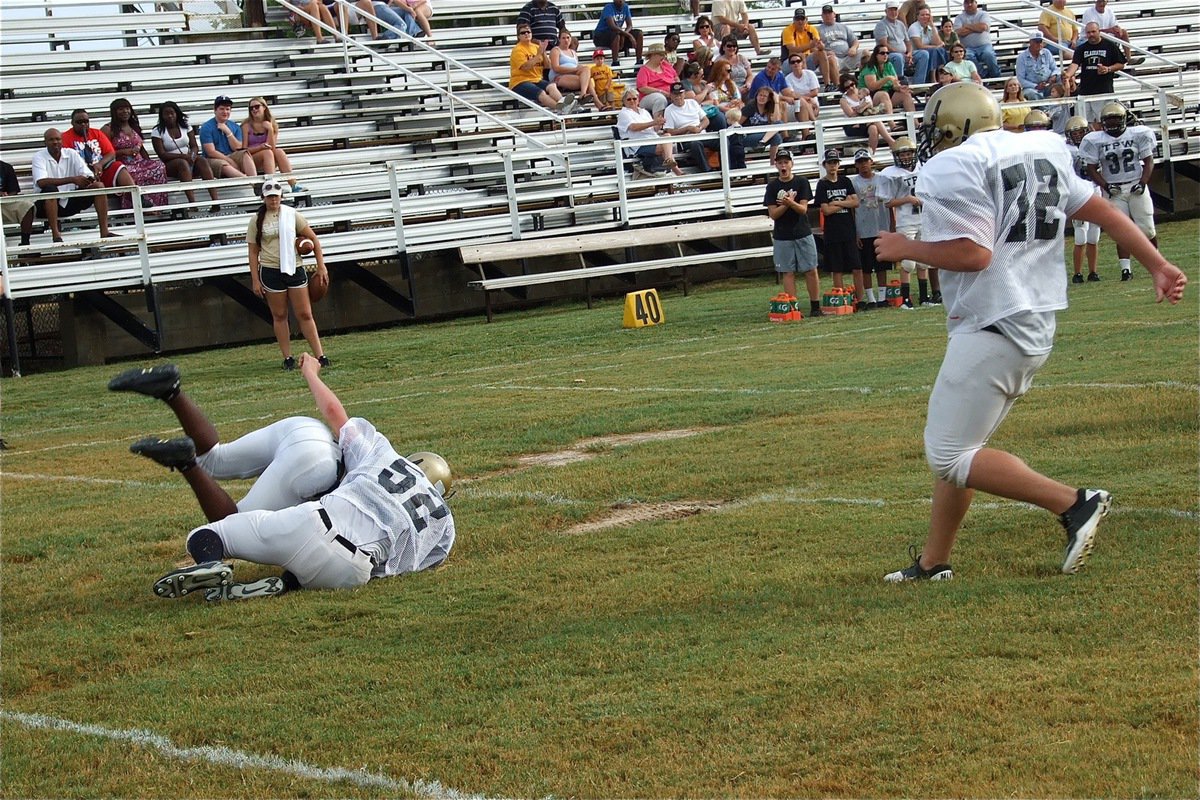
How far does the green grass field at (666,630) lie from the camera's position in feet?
13.8

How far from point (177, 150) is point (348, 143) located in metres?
3.44

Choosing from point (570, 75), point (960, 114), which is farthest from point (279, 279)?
point (570, 75)

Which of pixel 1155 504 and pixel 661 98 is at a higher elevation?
pixel 661 98

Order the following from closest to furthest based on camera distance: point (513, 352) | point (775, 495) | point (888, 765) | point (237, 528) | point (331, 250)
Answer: point (888, 765) < point (237, 528) < point (775, 495) < point (513, 352) < point (331, 250)

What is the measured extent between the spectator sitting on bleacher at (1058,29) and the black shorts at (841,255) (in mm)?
13430

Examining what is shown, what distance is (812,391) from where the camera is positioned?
36.5ft

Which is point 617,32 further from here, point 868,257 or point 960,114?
point 960,114

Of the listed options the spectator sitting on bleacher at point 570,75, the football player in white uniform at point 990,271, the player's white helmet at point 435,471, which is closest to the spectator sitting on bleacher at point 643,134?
the spectator sitting on bleacher at point 570,75

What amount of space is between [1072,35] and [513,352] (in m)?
19.4

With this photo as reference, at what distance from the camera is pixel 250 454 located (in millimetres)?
7027

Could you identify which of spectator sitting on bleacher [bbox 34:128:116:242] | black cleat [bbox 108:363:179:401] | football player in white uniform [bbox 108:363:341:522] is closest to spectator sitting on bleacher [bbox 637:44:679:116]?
spectator sitting on bleacher [bbox 34:128:116:242]

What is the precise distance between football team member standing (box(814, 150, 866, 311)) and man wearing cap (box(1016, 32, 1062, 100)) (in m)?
11.0

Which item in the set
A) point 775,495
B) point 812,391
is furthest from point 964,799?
point 812,391

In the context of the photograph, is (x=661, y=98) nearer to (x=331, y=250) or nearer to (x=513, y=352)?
(x=331, y=250)
